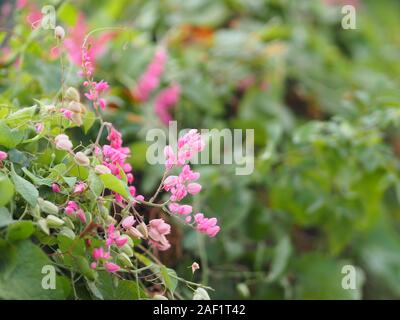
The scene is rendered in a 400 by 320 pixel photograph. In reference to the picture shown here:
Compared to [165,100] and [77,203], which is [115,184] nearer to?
[77,203]

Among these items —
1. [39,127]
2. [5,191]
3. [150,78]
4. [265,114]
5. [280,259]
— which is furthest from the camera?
[265,114]

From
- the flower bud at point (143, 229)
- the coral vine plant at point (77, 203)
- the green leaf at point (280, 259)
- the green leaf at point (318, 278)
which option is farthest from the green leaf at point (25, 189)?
the green leaf at point (318, 278)

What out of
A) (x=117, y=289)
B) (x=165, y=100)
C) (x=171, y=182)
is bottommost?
(x=117, y=289)

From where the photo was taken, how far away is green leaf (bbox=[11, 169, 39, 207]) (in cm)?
57

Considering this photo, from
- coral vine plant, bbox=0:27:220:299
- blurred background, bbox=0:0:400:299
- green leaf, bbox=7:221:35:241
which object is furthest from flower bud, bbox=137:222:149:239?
blurred background, bbox=0:0:400:299

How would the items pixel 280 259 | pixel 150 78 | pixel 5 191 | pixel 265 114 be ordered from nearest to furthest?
pixel 5 191 < pixel 280 259 < pixel 150 78 < pixel 265 114

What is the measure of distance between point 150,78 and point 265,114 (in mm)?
318

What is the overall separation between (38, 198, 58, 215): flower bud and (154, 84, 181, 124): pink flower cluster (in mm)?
735

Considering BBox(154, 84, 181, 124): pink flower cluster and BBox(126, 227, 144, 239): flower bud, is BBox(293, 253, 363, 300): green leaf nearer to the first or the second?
BBox(154, 84, 181, 124): pink flower cluster

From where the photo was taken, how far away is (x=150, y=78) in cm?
130

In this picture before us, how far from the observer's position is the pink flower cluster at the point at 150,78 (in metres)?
1.29

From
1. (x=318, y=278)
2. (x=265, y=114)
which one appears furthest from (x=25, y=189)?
(x=265, y=114)

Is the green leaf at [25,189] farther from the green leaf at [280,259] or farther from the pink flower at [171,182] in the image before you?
the green leaf at [280,259]

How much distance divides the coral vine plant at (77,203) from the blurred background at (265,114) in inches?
4.9
